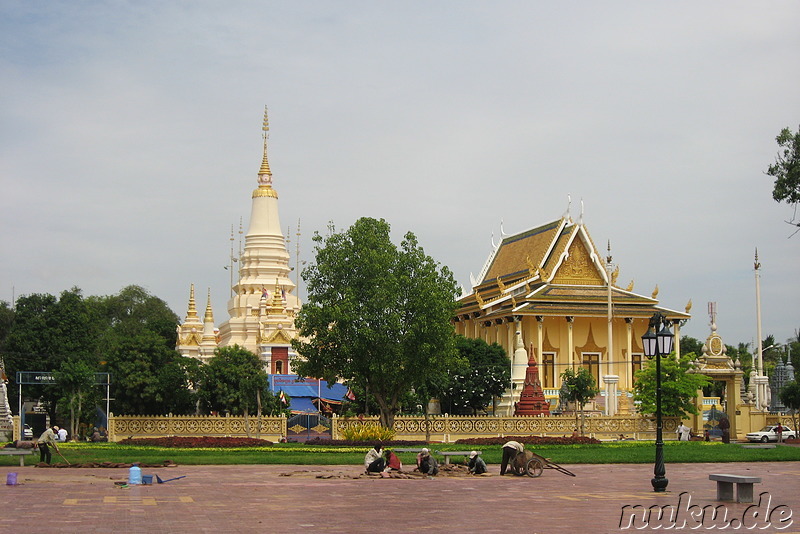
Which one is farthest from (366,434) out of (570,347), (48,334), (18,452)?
(48,334)

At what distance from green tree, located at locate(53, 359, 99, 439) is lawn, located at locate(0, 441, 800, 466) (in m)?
8.90

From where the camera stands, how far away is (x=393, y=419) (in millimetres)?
37781

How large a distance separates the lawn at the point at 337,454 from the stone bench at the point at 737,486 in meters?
9.77

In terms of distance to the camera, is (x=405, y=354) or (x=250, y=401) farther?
(x=250, y=401)

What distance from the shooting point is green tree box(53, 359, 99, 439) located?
1690 inches

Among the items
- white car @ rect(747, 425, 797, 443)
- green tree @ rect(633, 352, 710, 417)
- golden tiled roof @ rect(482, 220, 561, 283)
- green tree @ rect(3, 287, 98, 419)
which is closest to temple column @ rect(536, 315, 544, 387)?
golden tiled roof @ rect(482, 220, 561, 283)

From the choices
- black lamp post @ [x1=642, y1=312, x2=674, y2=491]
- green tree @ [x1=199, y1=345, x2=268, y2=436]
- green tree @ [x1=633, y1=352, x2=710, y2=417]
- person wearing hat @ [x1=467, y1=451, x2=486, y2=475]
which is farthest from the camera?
green tree @ [x1=199, y1=345, x2=268, y2=436]

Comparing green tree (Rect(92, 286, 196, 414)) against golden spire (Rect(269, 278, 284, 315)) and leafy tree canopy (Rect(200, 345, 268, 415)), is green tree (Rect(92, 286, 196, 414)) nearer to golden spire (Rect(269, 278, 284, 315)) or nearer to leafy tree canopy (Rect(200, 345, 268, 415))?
leafy tree canopy (Rect(200, 345, 268, 415))

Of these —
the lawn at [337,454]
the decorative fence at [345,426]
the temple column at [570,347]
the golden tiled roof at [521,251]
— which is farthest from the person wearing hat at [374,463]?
the golden tiled roof at [521,251]

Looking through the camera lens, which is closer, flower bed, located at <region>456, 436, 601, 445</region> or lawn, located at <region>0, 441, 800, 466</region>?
lawn, located at <region>0, 441, 800, 466</region>

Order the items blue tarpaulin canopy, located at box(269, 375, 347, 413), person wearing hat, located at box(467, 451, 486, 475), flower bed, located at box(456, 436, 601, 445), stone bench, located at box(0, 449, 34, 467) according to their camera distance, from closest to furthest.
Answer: person wearing hat, located at box(467, 451, 486, 475) < stone bench, located at box(0, 449, 34, 467) < flower bed, located at box(456, 436, 601, 445) < blue tarpaulin canopy, located at box(269, 375, 347, 413)

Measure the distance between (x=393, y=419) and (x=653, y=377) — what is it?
11900 millimetres

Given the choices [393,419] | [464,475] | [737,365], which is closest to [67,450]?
[393,419]

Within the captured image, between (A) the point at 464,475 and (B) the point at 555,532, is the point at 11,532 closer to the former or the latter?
(B) the point at 555,532
